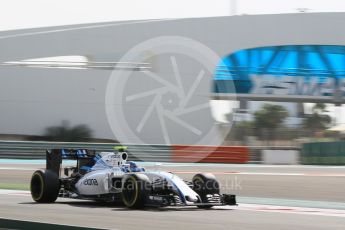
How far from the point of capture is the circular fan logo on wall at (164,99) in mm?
38500

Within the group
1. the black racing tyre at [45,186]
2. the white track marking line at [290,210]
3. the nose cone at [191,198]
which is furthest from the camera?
the black racing tyre at [45,186]

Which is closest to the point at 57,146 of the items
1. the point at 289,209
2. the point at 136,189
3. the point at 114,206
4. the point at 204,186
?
the point at 114,206

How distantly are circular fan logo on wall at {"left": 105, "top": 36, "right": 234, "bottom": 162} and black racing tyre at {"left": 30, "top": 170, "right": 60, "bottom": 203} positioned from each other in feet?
78.6

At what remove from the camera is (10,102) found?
1551 inches

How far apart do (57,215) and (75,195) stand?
8.70ft

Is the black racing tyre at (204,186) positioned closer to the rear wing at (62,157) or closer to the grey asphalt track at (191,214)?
the grey asphalt track at (191,214)

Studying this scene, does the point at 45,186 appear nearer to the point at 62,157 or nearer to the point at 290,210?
the point at 62,157

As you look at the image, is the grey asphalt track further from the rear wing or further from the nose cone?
the rear wing

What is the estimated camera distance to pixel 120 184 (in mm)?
11922

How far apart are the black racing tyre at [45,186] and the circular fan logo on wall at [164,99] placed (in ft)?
78.6

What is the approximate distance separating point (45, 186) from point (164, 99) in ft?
82.9

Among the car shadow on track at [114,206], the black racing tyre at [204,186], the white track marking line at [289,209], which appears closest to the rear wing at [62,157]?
the car shadow on track at [114,206]

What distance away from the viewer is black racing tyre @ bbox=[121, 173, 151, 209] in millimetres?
11148

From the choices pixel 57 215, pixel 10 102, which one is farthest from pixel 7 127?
pixel 57 215
